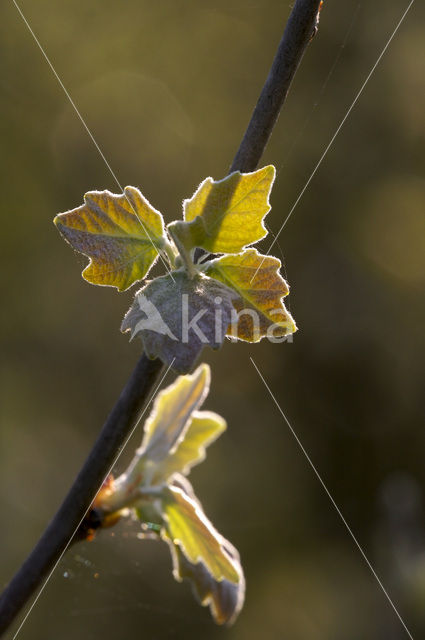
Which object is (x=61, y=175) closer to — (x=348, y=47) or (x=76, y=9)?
(x=76, y=9)

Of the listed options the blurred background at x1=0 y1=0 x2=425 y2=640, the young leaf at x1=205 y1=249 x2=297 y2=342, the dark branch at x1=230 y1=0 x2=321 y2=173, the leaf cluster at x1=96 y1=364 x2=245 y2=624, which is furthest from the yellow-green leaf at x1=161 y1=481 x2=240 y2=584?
the blurred background at x1=0 y1=0 x2=425 y2=640

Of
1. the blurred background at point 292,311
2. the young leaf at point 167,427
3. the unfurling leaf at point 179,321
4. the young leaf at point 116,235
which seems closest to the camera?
the unfurling leaf at point 179,321

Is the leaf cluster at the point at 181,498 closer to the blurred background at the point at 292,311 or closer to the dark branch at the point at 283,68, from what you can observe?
the dark branch at the point at 283,68

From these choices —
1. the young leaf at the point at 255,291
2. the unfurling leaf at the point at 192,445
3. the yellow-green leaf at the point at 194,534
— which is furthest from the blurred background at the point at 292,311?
the young leaf at the point at 255,291

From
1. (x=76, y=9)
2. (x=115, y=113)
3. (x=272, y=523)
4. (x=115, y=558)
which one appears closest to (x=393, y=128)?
(x=115, y=113)

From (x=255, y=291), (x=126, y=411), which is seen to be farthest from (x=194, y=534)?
(x=255, y=291)
